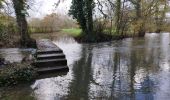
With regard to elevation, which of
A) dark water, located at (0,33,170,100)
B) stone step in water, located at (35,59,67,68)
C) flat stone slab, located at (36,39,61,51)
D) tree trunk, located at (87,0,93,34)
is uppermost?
tree trunk, located at (87,0,93,34)

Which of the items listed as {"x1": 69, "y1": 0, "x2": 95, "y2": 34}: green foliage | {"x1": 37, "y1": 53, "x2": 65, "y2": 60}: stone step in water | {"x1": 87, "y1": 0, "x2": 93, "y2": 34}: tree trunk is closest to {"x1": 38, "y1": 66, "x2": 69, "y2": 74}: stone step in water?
{"x1": 37, "y1": 53, "x2": 65, "y2": 60}: stone step in water

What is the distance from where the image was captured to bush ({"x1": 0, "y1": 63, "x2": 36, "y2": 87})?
836cm

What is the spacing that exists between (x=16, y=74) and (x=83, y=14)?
1878 centimetres

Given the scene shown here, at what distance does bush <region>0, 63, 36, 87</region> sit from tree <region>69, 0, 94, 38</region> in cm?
1522

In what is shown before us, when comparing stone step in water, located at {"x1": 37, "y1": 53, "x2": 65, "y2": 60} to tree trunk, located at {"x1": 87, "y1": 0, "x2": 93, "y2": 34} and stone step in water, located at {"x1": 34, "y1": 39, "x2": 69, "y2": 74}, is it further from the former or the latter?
tree trunk, located at {"x1": 87, "y1": 0, "x2": 93, "y2": 34}

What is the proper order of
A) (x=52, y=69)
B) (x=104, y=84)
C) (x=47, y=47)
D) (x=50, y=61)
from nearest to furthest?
(x=104, y=84) < (x=52, y=69) < (x=50, y=61) < (x=47, y=47)

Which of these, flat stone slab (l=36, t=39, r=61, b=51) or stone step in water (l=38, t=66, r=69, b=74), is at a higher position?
flat stone slab (l=36, t=39, r=61, b=51)

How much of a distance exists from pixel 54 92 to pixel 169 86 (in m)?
3.35

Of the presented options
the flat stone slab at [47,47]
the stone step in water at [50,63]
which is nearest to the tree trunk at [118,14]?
the flat stone slab at [47,47]

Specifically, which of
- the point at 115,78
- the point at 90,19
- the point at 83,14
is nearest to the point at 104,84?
the point at 115,78

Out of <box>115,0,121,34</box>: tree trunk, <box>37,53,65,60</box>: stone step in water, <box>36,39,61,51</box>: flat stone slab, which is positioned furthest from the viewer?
<box>115,0,121,34</box>: tree trunk

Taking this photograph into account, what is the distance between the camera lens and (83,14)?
26.8m

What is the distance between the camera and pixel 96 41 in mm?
22688

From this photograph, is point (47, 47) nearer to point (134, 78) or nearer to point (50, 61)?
point (50, 61)
